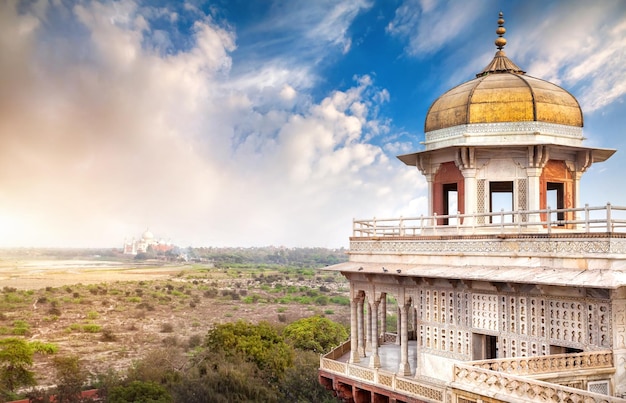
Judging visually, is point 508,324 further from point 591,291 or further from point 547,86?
point 547,86

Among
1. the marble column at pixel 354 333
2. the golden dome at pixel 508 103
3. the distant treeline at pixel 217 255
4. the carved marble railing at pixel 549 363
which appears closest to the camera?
the carved marble railing at pixel 549 363

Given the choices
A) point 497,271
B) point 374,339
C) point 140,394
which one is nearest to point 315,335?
point 140,394

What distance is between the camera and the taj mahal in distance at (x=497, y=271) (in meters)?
10.5

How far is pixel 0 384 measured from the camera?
31.9 metres

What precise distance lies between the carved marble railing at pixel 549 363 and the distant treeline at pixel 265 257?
357 ft

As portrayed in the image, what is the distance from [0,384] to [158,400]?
13.9 meters

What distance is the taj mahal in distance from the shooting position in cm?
1047

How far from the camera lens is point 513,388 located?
9.22 meters

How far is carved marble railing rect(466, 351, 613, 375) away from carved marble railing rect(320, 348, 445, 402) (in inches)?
128

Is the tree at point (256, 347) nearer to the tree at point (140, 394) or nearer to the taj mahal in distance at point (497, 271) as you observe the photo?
the tree at point (140, 394)

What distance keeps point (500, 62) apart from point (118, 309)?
52324 mm

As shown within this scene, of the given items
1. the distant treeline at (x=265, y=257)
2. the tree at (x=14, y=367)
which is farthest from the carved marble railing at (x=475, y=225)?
the distant treeline at (x=265, y=257)

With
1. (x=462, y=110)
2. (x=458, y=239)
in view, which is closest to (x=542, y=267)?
(x=458, y=239)

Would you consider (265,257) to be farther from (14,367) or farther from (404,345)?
(404,345)
